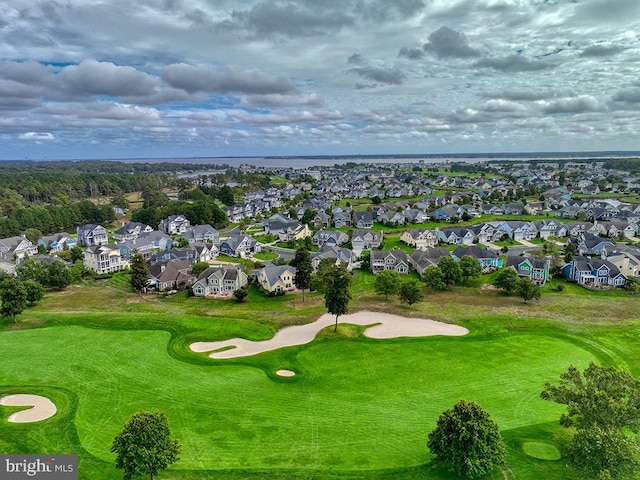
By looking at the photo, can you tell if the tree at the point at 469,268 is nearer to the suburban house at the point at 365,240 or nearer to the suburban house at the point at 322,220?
the suburban house at the point at 365,240

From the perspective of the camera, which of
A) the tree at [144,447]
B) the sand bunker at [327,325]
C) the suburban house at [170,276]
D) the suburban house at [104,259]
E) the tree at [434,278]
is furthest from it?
the suburban house at [104,259]

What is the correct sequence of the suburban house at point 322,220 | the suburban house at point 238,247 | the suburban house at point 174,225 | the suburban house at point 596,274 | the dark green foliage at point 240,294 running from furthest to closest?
the suburban house at point 322,220 → the suburban house at point 174,225 → the suburban house at point 238,247 → the suburban house at point 596,274 → the dark green foliage at point 240,294

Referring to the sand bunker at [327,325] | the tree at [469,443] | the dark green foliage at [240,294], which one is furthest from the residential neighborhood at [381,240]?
the tree at [469,443]

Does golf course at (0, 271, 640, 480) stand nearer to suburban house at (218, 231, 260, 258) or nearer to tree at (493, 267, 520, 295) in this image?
tree at (493, 267, 520, 295)

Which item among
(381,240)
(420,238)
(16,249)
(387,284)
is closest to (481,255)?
(420,238)

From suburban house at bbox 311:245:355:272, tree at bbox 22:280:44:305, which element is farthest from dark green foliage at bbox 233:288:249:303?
tree at bbox 22:280:44:305

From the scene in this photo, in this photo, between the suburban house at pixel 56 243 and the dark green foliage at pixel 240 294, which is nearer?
the dark green foliage at pixel 240 294

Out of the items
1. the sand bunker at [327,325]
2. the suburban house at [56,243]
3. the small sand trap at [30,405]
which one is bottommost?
the small sand trap at [30,405]

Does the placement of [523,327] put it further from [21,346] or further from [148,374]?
[21,346]
